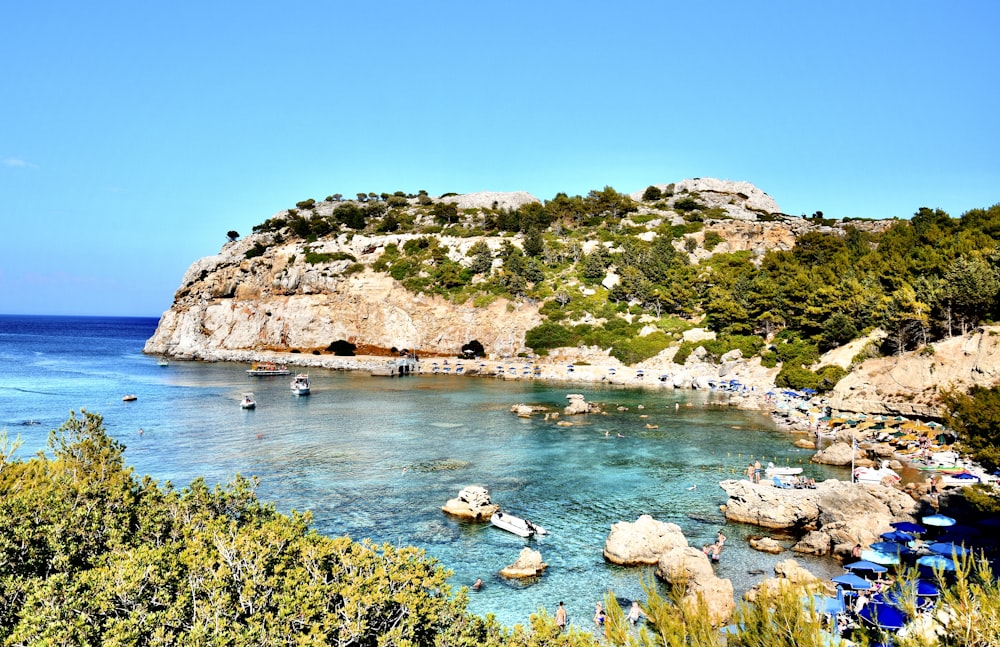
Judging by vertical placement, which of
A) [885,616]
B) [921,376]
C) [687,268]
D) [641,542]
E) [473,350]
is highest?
[687,268]

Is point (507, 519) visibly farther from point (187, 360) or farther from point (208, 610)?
point (187, 360)

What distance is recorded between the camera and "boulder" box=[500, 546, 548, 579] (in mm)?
27375

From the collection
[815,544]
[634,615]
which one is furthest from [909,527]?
[634,615]

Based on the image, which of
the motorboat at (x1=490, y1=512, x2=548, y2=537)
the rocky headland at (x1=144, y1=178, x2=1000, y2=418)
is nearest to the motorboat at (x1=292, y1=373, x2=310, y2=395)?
the rocky headland at (x1=144, y1=178, x2=1000, y2=418)

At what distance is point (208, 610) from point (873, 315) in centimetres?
7648

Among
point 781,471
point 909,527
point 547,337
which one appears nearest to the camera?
point 909,527

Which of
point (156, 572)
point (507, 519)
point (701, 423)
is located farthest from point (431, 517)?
point (701, 423)

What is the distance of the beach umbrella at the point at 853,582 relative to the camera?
2381 cm

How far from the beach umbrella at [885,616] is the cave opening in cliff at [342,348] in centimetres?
10285

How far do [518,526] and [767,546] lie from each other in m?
12.2

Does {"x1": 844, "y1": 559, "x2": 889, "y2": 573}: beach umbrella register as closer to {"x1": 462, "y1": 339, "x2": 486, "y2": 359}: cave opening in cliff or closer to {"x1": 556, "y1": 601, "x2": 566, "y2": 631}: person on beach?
{"x1": 556, "y1": 601, "x2": 566, "y2": 631}: person on beach

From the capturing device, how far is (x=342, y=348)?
116312mm

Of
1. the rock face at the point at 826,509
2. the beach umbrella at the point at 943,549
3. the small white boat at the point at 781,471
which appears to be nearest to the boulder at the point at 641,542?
the rock face at the point at 826,509

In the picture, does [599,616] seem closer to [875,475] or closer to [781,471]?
[781,471]
